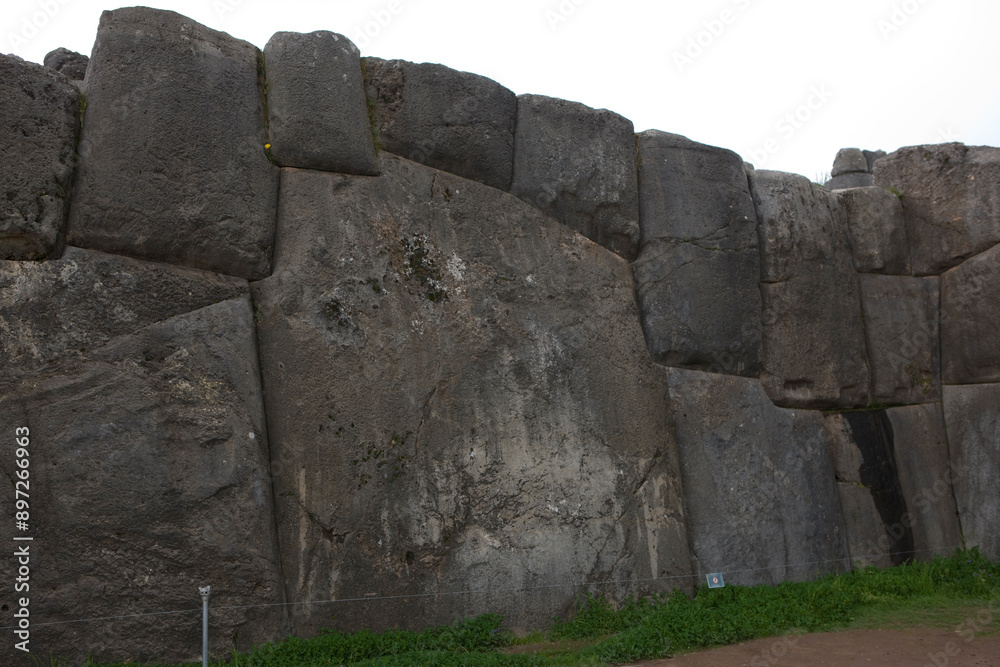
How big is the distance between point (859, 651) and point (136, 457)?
484 centimetres

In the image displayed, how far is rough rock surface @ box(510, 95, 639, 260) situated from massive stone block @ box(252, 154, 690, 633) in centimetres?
17

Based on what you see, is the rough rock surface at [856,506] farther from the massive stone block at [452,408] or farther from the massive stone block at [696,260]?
the massive stone block at [452,408]

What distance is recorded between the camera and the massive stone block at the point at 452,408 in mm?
5246

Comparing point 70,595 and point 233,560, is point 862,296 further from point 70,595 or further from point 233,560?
point 70,595

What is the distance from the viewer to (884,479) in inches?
283

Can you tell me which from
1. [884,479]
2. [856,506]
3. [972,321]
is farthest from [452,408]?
[972,321]

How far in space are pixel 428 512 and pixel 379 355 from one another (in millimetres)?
1142

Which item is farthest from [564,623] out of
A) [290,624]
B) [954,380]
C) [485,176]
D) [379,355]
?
[954,380]

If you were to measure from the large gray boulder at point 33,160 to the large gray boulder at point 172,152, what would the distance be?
0.11 metres

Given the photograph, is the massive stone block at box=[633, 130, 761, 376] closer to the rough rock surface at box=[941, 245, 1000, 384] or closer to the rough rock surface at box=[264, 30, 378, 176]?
the rough rock surface at box=[941, 245, 1000, 384]

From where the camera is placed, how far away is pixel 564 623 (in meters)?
5.64

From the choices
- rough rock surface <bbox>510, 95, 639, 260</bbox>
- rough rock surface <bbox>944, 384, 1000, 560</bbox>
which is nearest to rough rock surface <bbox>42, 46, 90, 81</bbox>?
rough rock surface <bbox>510, 95, 639, 260</bbox>

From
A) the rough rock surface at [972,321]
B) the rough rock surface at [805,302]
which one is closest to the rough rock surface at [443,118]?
the rough rock surface at [805,302]

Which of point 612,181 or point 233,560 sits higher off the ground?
point 612,181
